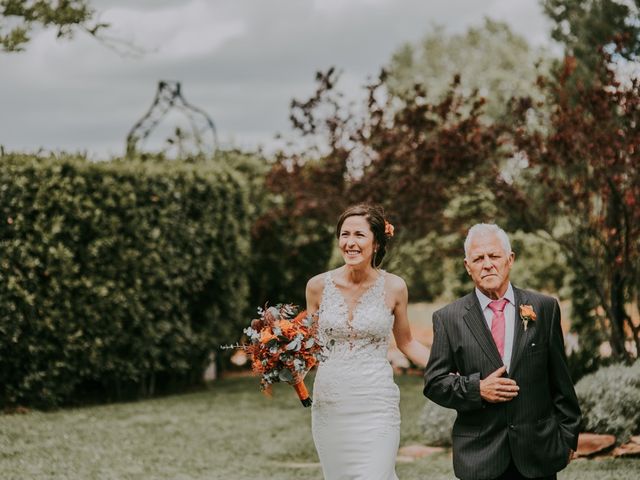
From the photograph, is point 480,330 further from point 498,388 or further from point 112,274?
point 112,274

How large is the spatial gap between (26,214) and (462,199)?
5.96 meters

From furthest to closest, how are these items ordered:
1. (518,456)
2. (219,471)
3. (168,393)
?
1. (168,393)
2. (219,471)
3. (518,456)

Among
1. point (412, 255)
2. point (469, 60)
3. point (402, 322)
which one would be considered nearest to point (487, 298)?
point (402, 322)

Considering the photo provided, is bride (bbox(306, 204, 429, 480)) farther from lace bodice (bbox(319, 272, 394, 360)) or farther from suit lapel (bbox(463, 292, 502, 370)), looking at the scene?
suit lapel (bbox(463, 292, 502, 370))

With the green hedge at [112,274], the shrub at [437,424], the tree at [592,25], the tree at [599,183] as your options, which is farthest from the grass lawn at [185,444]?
the tree at [592,25]

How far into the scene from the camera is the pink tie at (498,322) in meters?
4.20

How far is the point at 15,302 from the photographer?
10828 millimetres

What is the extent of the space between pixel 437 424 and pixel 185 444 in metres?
2.56

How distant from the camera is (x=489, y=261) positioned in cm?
419

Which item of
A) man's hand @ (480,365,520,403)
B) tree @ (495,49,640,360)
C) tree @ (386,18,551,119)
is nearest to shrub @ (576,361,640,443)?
tree @ (495,49,640,360)

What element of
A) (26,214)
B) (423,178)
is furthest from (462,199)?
(26,214)

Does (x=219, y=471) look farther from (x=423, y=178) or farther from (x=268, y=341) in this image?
(x=423, y=178)

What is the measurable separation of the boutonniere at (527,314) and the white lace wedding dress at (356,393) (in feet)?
4.67

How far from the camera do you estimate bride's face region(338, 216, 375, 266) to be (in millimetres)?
5328
